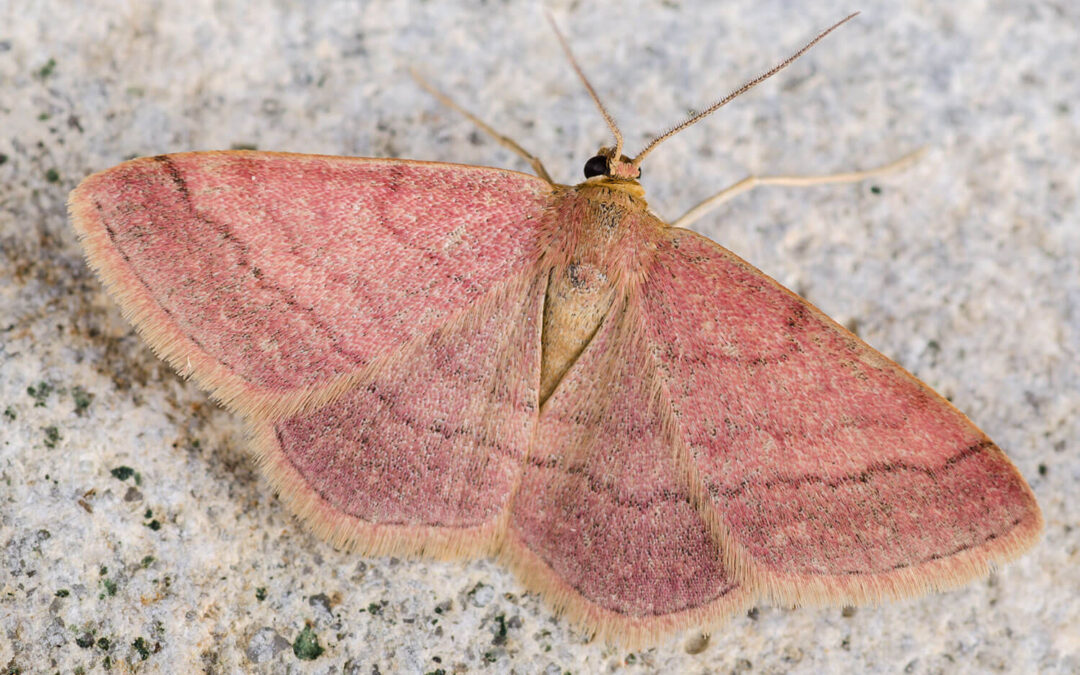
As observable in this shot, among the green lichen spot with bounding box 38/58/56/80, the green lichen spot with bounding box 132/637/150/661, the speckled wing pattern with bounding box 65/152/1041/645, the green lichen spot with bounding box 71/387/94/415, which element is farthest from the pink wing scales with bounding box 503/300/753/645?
the green lichen spot with bounding box 38/58/56/80

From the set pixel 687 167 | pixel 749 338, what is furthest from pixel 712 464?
pixel 687 167

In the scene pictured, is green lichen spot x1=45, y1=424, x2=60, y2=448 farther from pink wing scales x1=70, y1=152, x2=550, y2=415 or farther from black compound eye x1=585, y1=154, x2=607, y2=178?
black compound eye x1=585, y1=154, x2=607, y2=178

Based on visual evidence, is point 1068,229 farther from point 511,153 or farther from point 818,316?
point 511,153

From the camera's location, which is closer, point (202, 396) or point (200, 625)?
point (200, 625)

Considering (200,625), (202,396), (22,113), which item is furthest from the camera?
(22,113)

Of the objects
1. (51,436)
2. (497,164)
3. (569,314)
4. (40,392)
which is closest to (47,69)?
(40,392)

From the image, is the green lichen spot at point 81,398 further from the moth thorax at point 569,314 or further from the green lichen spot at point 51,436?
the moth thorax at point 569,314

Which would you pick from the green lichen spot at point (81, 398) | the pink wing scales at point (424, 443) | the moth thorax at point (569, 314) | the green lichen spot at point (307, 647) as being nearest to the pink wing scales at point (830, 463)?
the moth thorax at point (569, 314)
